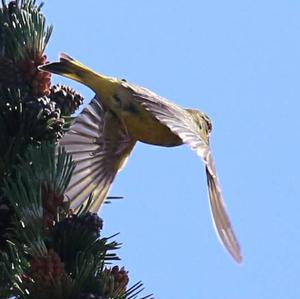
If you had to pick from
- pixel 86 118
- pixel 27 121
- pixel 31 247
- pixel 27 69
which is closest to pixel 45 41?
pixel 27 69

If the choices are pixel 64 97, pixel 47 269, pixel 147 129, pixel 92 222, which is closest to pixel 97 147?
pixel 147 129

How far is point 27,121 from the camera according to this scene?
2.45 m

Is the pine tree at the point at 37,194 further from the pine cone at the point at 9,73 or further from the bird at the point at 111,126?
the bird at the point at 111,126

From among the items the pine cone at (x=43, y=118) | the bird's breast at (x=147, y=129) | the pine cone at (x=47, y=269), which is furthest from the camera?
the bird's breast at (x=147, y=129)

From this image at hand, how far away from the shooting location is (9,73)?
2.69 m

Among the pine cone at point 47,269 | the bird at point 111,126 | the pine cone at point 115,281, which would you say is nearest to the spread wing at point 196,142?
the bird at point 111,126

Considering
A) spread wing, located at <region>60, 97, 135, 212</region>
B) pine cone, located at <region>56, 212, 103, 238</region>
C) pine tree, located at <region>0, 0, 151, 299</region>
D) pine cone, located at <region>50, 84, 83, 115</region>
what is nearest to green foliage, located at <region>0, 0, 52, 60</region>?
pine tree, located at <region>0, 0, 151, 299</region>

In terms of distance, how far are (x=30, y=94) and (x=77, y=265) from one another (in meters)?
0.76

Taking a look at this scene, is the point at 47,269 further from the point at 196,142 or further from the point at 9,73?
A: the point at 196,142

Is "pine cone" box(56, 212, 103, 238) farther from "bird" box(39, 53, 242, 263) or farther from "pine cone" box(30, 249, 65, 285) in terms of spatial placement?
"bird" box(39, 53, 242, 263)

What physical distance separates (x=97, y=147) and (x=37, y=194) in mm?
1564

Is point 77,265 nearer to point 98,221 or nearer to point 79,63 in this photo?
point 98,221

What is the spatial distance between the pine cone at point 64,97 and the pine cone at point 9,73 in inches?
4.9

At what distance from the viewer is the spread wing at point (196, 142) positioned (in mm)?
2548
